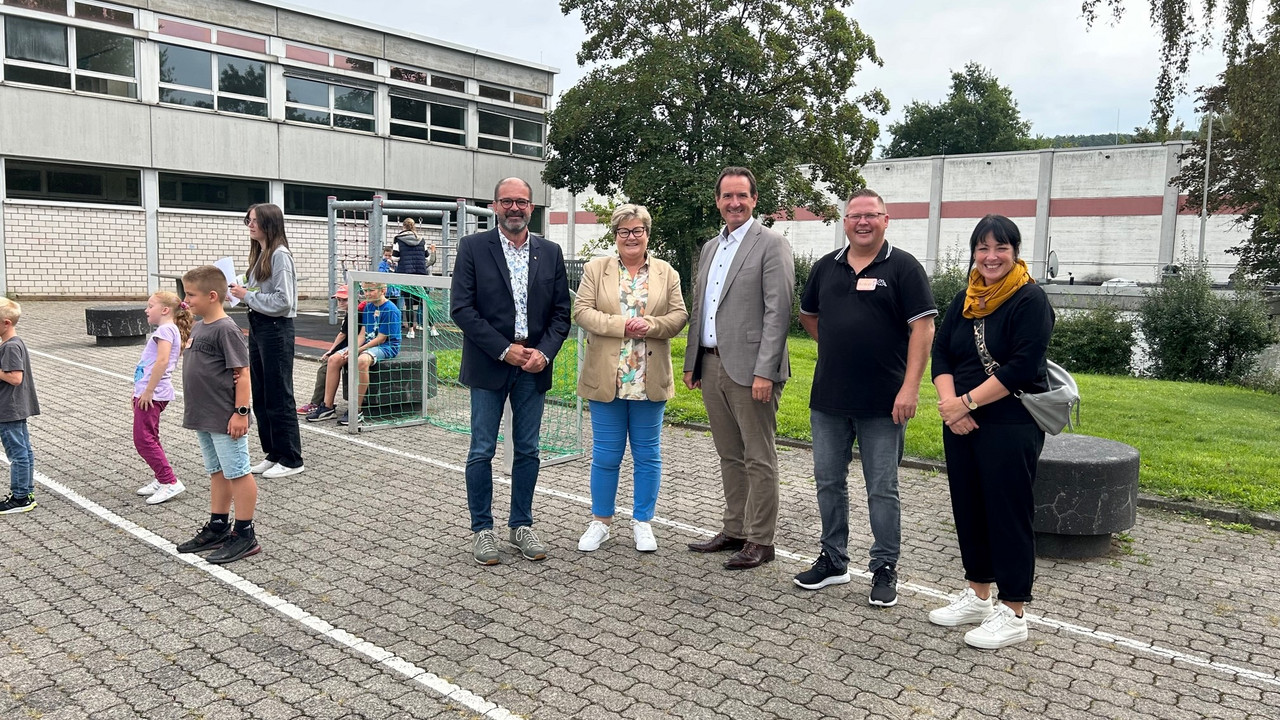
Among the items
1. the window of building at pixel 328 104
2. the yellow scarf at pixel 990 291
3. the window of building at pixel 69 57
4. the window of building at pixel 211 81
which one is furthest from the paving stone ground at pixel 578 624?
the window of building at pixel 328 104

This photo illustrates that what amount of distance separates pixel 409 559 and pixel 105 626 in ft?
5.05

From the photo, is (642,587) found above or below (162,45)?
below

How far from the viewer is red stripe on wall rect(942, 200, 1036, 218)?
45625 millimetres

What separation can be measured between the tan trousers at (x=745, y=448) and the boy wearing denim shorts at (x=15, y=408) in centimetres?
432

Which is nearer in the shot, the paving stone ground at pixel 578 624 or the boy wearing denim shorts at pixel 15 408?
the paving stone ground at pixel 578 624

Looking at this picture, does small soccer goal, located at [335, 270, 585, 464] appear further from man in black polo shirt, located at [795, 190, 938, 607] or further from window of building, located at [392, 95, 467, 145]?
window of building, located at [392, 95, 467, 145]

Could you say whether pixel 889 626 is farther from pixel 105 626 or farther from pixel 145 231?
pixel 145 231

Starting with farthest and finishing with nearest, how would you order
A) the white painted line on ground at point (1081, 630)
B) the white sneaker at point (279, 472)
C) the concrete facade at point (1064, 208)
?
1. the concrete facade at point (1064, 208)
2. the white sneaker at point (279, 472)
3. the white painted line on ground at point (1081, 630)

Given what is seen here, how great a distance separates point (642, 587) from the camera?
4.86 metres

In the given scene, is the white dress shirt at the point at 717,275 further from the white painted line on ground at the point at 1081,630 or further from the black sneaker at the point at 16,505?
the black sneaker at the point at 16,505

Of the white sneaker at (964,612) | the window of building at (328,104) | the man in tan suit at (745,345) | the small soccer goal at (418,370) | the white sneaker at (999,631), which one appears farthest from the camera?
the window of building at (328,104)

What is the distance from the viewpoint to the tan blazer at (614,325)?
5.28 m

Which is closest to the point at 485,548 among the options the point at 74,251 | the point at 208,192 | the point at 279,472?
the point at 279,472

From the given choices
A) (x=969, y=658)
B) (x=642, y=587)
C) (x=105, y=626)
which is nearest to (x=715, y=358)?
(x=642, y=587)
